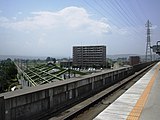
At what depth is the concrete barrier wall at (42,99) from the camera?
6317 mm

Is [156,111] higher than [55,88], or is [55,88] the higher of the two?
[55,88]

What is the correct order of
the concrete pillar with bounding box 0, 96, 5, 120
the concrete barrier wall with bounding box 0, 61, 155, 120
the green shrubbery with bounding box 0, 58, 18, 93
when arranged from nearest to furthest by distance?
the concrete pillar with bounding box 0, 96, 5, 120, the concrete barrier wall with bounding box 0, 61, 155, 120, the green shrubbery with bounding box 0, 58, 18, 93

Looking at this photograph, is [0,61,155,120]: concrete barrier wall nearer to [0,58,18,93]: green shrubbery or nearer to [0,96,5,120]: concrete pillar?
[0,96,5,120]: concrete pillar

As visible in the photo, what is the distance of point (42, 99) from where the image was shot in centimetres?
788

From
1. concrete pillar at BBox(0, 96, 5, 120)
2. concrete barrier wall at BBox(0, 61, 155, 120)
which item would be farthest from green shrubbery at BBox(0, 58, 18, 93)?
concrete pillar at BBox(0, 96, 5, 120)

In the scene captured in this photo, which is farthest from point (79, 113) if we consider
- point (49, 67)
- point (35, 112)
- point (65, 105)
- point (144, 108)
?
point (49, 67)

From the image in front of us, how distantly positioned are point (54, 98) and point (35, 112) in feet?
4.56

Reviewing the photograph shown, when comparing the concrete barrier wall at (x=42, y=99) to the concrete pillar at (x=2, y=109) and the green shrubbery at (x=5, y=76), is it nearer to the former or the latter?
the concrete pillar at (x=2, y=109)

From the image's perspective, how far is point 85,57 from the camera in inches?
2272

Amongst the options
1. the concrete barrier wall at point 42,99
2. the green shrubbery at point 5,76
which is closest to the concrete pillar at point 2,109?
the concrete barrier wall at point 42,99

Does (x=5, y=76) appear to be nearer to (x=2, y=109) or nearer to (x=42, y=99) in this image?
(x=42, y=99)

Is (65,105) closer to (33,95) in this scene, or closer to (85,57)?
(33,95)

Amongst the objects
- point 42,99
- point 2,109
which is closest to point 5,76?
point 42,99

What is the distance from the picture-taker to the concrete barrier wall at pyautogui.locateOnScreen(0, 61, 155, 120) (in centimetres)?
632
